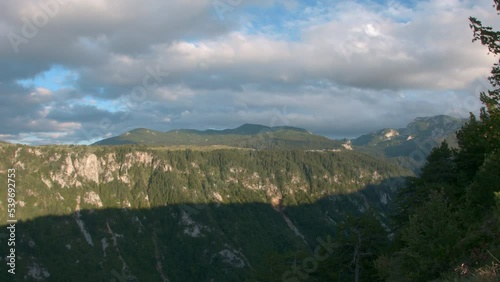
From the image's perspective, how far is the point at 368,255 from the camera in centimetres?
3828

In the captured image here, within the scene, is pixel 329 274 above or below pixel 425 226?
below

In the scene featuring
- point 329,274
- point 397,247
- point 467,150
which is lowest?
point 329,274

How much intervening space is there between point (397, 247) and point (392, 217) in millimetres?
10727

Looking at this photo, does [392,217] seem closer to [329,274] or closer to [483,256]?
[329,274]

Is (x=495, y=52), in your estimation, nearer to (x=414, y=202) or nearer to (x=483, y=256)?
(x=483, y=256)

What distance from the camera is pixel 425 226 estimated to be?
25.5m

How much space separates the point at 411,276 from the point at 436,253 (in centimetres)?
228

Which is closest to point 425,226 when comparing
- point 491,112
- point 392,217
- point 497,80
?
point 491,112

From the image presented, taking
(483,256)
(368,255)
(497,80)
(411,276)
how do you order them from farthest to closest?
(368,255) → (411,276) → (497,80) → (483,256)

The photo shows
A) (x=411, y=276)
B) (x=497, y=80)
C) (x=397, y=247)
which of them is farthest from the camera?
(x=397, y=247)

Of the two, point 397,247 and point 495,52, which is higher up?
point 495,52

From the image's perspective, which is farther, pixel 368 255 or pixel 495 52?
pixel 368 255

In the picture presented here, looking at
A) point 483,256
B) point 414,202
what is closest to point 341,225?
point 414,202

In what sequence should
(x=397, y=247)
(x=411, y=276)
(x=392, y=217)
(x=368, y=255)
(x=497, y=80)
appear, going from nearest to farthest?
(x=497, y=80)
(x=411, y=276)
(x=397, y=247)
(x=368, y=255)
(x=392, y=217)
